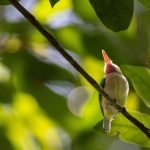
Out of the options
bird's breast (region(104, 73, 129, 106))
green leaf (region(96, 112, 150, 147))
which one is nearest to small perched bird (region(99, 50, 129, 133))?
bird's breast (region(104, 73, 129, 106))

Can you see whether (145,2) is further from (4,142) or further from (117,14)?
(4,142)

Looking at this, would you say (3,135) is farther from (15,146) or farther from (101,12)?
(101,12)

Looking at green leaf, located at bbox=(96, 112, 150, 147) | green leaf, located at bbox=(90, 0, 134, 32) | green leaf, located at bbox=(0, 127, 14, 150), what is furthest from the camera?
green leaf, located at bbox=(0, 127, 14, 150)

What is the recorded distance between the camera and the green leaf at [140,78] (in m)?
1.07

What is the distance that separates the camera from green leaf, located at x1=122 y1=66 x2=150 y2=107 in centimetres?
107

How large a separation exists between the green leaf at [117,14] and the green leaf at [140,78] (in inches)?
9.4

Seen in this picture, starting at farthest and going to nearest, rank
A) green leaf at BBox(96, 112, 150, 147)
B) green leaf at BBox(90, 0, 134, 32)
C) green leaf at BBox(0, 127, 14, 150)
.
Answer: green leaf at BBox(0, 127, 14, 150) → green leaf at BBox(96, 112, 150, 147) → green leaf at BBox(90, 0, 134, 32)

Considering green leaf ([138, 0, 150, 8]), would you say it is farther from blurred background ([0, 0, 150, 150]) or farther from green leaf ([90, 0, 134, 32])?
blurred background ([0, 0, 150, 150])

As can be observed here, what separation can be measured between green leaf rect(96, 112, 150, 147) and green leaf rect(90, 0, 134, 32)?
0.29 m

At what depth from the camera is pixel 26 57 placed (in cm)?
152

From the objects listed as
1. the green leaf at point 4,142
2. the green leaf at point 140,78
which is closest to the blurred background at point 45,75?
the green leaf at point 4,142

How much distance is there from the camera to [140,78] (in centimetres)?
106

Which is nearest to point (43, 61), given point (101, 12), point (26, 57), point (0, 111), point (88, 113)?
point (26, 57)

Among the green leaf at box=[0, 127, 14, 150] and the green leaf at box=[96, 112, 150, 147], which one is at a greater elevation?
the green leaf at box=[96, 112, 150, 147]
